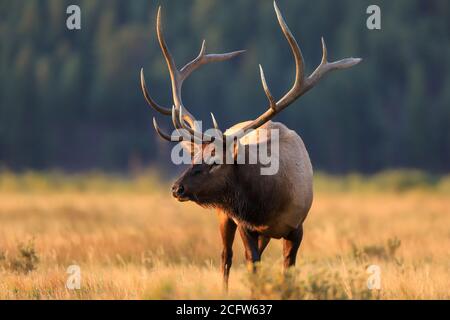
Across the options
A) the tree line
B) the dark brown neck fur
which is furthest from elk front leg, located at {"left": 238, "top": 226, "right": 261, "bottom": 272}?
the tree line

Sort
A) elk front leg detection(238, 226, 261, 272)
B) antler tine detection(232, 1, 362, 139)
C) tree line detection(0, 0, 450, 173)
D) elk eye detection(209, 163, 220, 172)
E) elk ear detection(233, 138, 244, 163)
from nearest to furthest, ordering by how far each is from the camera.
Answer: elk eye detection(209, 163, 220, 172)
elk ear detection(233, 138, 244, 163)
antler tine detection(232, 1, 362, 139)
elk front leg detection(238, 226, 261, 272)
tree line detection(0, 0, 450, 173)

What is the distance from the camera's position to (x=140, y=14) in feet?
156

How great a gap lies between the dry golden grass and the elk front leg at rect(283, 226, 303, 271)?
0.44 feet

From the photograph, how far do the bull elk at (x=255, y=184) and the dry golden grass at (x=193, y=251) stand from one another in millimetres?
327

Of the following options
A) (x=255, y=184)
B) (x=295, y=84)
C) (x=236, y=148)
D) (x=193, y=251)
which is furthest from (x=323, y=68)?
(x=193, y=251)

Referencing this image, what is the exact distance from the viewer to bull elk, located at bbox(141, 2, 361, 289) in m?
8.64

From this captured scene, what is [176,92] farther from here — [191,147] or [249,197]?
[249,197]

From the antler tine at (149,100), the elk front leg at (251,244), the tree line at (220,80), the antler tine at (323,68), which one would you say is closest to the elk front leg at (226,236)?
the elk front leg at (251,244)

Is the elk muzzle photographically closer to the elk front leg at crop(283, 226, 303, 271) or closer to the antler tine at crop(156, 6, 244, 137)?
the antler tine at crop(156, 6, 244, 137)

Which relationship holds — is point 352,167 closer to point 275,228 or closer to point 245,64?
point 245,64

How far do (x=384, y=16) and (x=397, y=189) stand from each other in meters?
20.4

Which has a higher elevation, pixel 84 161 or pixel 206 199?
pixel 206 199

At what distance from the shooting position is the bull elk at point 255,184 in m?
8.64
